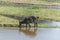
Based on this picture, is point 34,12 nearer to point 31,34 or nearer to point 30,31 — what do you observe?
point 30,31

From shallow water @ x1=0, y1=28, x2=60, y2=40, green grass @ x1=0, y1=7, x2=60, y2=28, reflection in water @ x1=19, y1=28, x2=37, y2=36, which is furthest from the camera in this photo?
green grass @ x1=0, y1=7, x2=60, y2=28

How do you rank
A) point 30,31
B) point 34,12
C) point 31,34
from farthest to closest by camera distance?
point 34,12 < point 30,31 < point 31,34

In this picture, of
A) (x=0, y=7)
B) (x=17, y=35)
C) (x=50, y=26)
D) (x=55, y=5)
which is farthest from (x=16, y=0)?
(x=17, y=35)

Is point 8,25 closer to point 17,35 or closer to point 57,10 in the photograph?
point 17,35

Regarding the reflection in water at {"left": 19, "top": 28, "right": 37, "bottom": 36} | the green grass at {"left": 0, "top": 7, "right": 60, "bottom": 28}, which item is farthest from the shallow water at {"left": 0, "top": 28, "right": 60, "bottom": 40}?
the green grass at {"left": 0, "top": 7, "right": 60, "bottom": 28}

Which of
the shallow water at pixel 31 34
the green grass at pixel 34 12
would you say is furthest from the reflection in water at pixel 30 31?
the green grass at pixel 34 12

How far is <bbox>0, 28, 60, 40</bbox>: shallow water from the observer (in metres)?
7.58

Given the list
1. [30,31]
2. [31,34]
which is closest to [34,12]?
[30,31]

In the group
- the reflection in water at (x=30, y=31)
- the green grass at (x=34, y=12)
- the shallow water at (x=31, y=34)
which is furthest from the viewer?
the green grass at (x=34, y=12)

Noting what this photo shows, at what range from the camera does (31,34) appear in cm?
816

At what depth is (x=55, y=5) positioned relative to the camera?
11.2 metres

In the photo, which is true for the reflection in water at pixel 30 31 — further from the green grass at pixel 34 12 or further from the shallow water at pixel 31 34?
the green grass at pixel 34 12

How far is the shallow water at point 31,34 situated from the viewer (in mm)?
7581

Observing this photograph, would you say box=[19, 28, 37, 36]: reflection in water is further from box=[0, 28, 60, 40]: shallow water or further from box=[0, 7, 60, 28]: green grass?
box=[0, 7, 60, 28]: green grass
